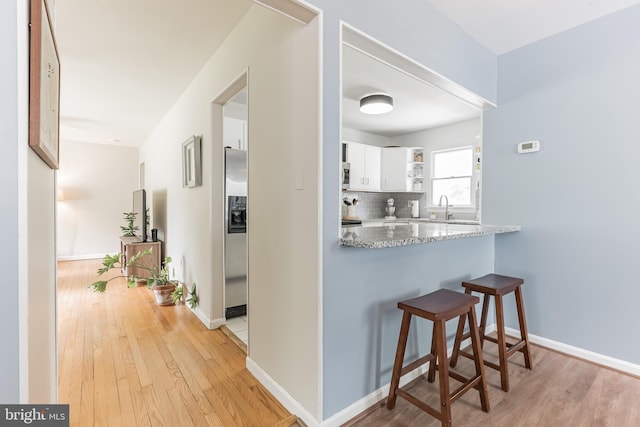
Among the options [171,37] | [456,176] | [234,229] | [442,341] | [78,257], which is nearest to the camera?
[442,341]

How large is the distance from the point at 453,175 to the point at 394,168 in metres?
0.97

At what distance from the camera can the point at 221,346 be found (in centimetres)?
244

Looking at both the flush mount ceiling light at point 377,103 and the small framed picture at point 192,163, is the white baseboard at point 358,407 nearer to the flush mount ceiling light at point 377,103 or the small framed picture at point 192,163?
the small framed picture at point 192,163

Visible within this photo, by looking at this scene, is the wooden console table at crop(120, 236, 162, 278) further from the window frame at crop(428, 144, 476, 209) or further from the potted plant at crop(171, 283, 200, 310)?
the window frame at crop(428, 144, 476, 209)

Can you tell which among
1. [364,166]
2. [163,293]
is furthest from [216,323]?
[364,166]

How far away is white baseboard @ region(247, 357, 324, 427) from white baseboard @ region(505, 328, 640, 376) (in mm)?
2101

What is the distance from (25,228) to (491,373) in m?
2.61

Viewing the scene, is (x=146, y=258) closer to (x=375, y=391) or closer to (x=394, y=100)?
(x=375, y=391)

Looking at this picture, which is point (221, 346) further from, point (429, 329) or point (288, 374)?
point (429, 329)

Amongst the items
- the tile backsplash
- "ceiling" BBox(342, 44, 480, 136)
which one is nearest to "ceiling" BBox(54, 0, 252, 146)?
"ceiling" BBox(342, 44, 480, 136)

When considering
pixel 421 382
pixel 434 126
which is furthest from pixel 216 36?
pixel 434 126

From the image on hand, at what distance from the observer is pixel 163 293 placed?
3398mm

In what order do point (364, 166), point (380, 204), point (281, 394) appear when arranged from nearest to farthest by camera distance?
point (281, 394) → point (364, 166) → point (380, 204)

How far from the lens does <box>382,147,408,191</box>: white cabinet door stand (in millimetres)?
5176
